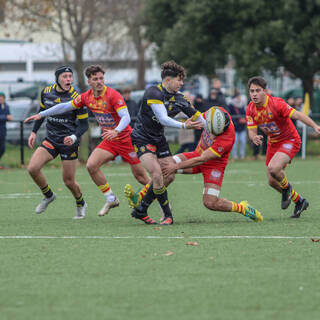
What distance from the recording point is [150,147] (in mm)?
10148

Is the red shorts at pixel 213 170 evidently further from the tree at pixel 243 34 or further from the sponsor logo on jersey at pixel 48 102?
the tree at pixel 243 34

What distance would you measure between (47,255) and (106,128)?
3.14 metres

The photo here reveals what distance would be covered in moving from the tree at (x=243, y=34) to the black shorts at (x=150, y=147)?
17.8 m

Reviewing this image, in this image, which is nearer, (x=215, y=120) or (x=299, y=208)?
(x=215, y=120)

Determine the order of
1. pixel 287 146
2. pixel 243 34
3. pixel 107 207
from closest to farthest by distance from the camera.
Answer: pixel 107 207 < pixel 287 146 < pixel 243 34

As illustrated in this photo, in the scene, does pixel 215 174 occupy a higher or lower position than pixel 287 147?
lower

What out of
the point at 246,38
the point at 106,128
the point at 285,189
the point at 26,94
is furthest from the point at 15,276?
the point at 26,94

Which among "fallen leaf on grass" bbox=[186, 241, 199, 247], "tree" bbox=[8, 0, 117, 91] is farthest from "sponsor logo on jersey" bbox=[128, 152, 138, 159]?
"tree" bbox=[8, 0, 117, 91]

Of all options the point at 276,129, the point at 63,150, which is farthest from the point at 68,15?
the point at 276,129

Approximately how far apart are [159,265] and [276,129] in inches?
162

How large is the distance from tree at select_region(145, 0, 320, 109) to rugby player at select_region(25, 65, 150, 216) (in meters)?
17.2

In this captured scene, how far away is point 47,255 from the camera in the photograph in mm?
7883

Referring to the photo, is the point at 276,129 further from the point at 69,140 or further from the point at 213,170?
the point at 69,140

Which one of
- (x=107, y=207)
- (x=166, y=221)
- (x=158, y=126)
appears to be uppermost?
(x=158, y=126)
